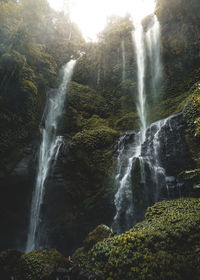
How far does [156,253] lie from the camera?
3873 millimetres

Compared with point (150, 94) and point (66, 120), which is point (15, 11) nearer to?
point (66, 120)

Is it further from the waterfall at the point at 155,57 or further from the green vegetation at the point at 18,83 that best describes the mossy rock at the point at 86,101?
the waterfall at the point at 155,57

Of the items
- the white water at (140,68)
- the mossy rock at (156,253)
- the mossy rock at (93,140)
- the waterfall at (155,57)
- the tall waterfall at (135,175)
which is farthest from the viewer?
the waterfall at (155,57)

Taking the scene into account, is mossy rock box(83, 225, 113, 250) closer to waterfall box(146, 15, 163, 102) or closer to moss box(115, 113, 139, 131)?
moss box(115, 113, 139, 131)

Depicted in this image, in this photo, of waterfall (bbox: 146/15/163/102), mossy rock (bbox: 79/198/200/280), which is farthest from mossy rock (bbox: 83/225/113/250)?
waterfall (bbox: 146/15/163/102)

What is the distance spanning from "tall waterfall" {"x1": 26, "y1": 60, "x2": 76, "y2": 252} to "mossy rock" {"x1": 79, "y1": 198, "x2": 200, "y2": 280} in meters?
5.43

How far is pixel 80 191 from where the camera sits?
31.4ft

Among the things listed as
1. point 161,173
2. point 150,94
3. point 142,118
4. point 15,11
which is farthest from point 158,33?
point 161,173

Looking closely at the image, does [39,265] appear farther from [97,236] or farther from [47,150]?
[47,150]

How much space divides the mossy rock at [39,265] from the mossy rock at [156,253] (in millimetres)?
1208

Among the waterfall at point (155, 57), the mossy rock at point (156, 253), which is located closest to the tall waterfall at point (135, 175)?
the mossy rock at point (156, 253)

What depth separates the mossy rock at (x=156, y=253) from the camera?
3477mm

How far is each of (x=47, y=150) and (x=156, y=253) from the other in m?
8.92

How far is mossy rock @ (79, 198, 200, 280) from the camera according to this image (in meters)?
3.48
